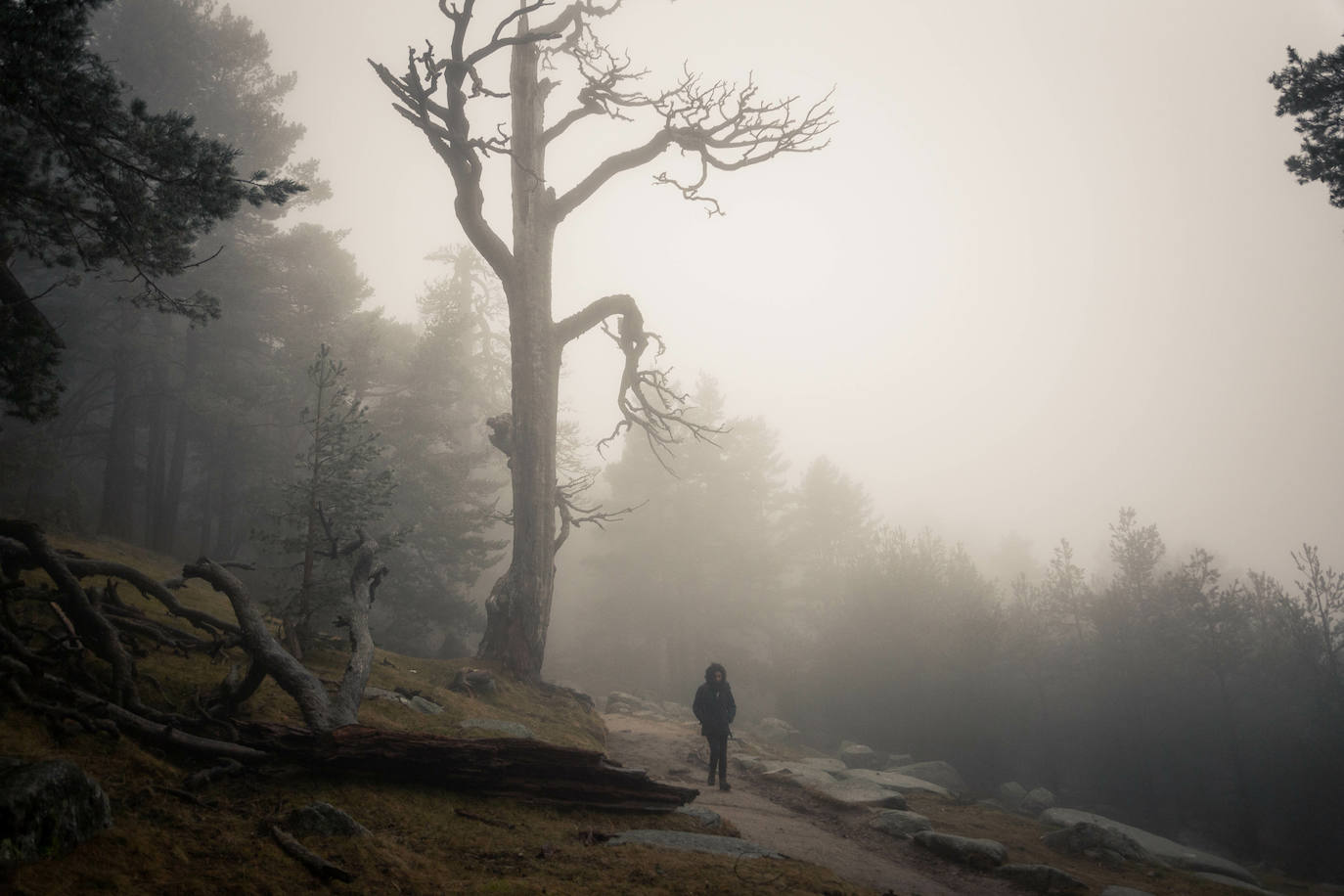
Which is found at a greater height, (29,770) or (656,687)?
(29,770)

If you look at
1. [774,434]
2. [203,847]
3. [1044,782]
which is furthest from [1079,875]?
[774,434]

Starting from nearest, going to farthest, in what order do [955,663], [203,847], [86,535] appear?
[203,847] → [86,535] → [955,663]

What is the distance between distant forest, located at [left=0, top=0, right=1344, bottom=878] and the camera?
21.4 meters

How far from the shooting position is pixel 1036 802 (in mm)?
18531

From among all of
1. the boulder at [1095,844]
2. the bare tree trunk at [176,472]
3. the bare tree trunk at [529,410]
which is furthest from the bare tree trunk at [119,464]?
the boulder at [1095,844]

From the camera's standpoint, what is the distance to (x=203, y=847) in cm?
350

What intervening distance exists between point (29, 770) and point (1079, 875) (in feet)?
32.9

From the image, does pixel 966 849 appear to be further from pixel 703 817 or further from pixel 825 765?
pixel 825 765

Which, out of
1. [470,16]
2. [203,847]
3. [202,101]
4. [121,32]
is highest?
[121,32]

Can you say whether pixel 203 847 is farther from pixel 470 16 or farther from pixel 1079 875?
pixel 470 16

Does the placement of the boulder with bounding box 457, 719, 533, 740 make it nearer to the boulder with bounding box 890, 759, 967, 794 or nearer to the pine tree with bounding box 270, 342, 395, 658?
the pine tree with bounding box 270, 342, 395, 658

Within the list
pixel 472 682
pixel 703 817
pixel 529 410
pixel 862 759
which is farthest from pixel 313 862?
pixel 862 759

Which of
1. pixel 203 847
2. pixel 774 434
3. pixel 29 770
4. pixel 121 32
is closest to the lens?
pixel 29 770

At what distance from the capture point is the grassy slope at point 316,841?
3182 millimetres
